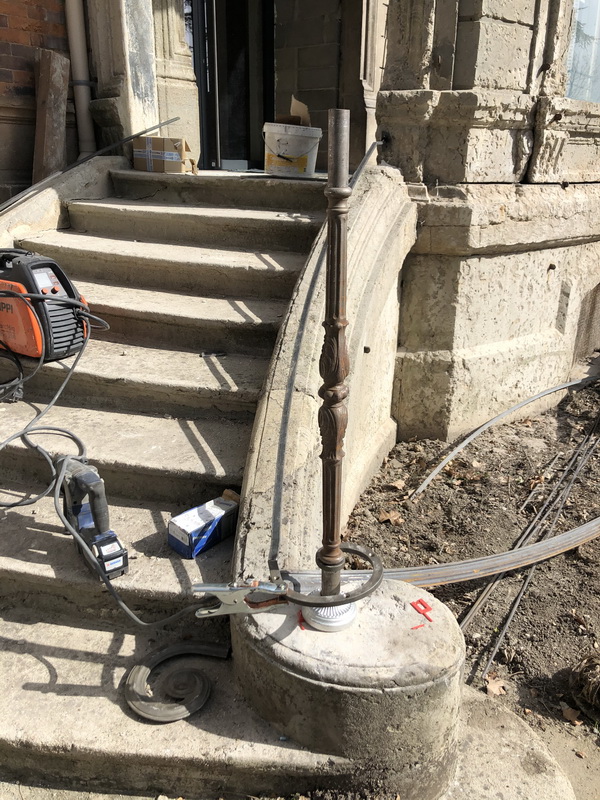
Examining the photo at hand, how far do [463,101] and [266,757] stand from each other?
3.48 m

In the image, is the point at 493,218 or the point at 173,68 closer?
the point at 493,218

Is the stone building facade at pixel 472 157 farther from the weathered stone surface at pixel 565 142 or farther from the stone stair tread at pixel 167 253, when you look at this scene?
the stone stair tread at pixel 167 253

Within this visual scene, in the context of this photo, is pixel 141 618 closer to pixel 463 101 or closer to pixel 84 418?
pixel 84 418

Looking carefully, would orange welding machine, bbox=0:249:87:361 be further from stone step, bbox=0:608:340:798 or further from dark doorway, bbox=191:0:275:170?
dark doorway, bbox=191:0:275:170

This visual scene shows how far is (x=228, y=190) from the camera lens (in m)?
4.41

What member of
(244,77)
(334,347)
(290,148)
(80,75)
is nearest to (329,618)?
(334,347)

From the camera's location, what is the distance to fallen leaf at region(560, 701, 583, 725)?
250 centimetres

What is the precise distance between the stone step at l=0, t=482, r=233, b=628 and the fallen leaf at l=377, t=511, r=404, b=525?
1260mm

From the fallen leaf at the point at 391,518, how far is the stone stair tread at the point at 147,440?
3.40 feet

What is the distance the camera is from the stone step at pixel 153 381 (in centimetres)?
309

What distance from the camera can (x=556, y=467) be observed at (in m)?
4.09

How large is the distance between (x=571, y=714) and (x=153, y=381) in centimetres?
231

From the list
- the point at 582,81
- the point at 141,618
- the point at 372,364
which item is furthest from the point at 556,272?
the point at 141,618

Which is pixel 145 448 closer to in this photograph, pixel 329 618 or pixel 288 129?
pixel 329 618
